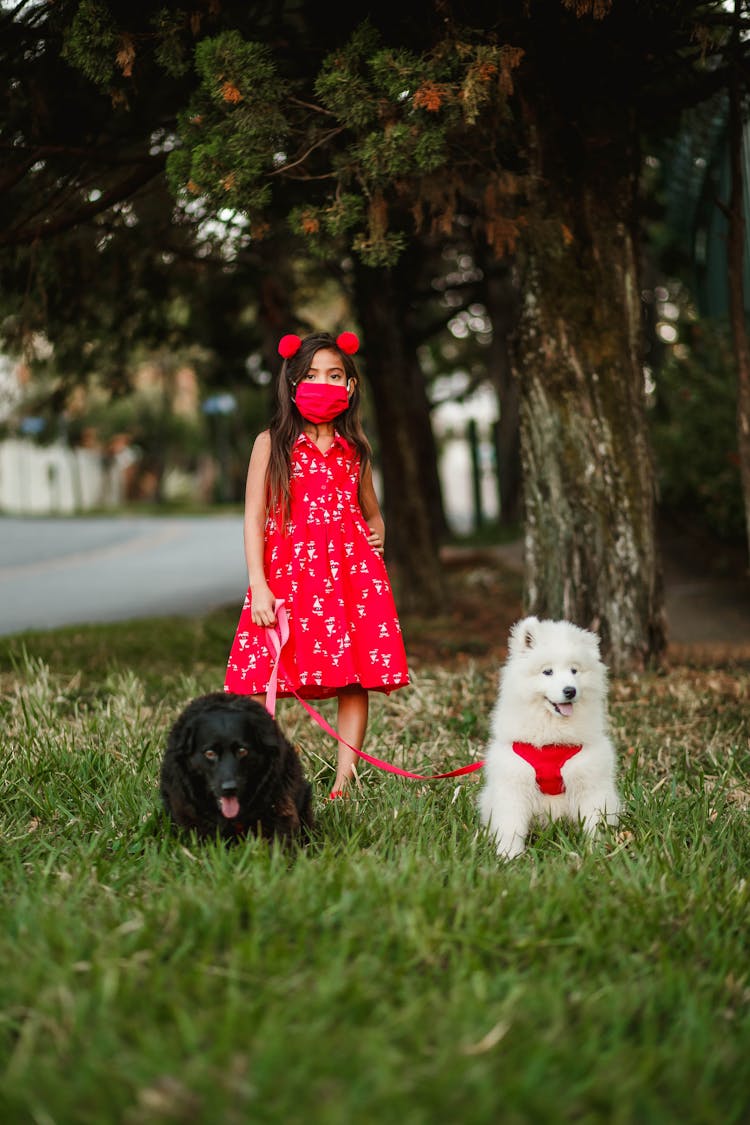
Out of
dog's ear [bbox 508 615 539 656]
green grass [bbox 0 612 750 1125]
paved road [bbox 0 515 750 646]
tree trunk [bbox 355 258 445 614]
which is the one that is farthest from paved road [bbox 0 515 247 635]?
dog's ear [bbox 508 615 539 656]

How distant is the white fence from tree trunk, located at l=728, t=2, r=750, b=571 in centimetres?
3862

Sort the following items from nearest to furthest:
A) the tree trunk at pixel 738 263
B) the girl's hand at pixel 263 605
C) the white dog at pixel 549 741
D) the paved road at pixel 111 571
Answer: the white dog at pixel 549 741
the girl's hand at pixel 263 605
the tree trunk at pixel 738 263
the paved road at pixel 111 571

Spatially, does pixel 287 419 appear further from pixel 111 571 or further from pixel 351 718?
pixel 111 571

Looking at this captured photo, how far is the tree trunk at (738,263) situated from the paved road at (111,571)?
6627mm

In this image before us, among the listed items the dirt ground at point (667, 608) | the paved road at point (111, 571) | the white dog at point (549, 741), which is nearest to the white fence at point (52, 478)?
the paved road at point (111, 571)

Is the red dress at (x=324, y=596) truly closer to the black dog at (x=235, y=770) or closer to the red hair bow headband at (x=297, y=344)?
the red hair bow headband at (x=297, y=344)

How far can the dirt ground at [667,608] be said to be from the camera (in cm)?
884

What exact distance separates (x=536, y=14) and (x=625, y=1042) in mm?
5340

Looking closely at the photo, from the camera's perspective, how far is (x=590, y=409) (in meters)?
6.90

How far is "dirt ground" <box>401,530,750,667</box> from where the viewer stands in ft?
29.0

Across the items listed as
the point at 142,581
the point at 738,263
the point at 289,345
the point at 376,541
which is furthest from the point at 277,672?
the point at 142,581

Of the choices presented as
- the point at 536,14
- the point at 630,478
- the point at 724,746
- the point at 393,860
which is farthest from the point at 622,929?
the point at 536,14

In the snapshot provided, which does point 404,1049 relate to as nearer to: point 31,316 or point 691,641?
point 31,316

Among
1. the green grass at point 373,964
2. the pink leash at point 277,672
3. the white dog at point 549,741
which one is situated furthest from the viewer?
the pink leash at point 277,672
